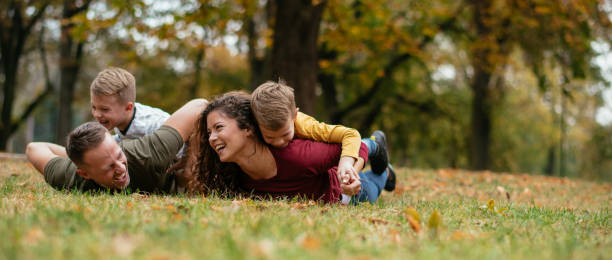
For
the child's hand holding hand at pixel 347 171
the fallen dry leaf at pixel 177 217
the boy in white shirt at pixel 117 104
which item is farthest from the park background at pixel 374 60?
the fallen dry leaf at pixel 177 217

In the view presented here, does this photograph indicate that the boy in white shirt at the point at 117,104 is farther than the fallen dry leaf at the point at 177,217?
Yes

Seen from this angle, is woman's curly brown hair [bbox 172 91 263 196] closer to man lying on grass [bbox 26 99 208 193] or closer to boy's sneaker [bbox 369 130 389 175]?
man lying on grass [bbox 26 99 208 193]

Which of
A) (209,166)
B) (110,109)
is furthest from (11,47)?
(209,166)

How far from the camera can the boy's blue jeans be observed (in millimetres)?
4441

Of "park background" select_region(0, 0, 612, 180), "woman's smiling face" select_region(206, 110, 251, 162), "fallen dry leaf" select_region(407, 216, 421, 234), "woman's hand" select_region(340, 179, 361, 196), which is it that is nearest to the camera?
"fallen dry leaf" select_region(407, 216, 421, 234)

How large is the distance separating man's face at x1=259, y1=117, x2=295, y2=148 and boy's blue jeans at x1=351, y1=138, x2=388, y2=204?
2.42ft

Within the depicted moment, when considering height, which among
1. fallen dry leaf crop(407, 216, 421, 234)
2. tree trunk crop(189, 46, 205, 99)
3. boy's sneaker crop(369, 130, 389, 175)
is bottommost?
fallen dry leaf crop(407, 216, 421, 234)

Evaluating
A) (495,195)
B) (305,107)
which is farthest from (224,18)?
(495,195)

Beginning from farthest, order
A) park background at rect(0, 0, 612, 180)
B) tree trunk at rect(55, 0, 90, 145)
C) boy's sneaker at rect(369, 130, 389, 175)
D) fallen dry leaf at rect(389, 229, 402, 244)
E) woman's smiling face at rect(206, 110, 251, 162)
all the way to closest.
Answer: tree trunk at rect(55, 0, 90, 145)
park background at rect(0, 0, 612, 180)
boy's sneaker at rect(369, 130, 389, 175)
woman's smiling face at rect(206, 110, 251, 162)
fallen dry leaf at rect(389, 229, 402, 244)

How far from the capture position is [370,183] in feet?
15.6

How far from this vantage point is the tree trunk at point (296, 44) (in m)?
9.80

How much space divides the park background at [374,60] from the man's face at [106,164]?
4.92 ft

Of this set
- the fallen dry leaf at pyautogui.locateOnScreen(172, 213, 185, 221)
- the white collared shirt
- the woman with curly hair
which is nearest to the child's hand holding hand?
the woman with curly hair

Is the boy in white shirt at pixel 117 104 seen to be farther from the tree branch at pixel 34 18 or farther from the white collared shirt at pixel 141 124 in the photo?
the tree branch at pixel 34 18
